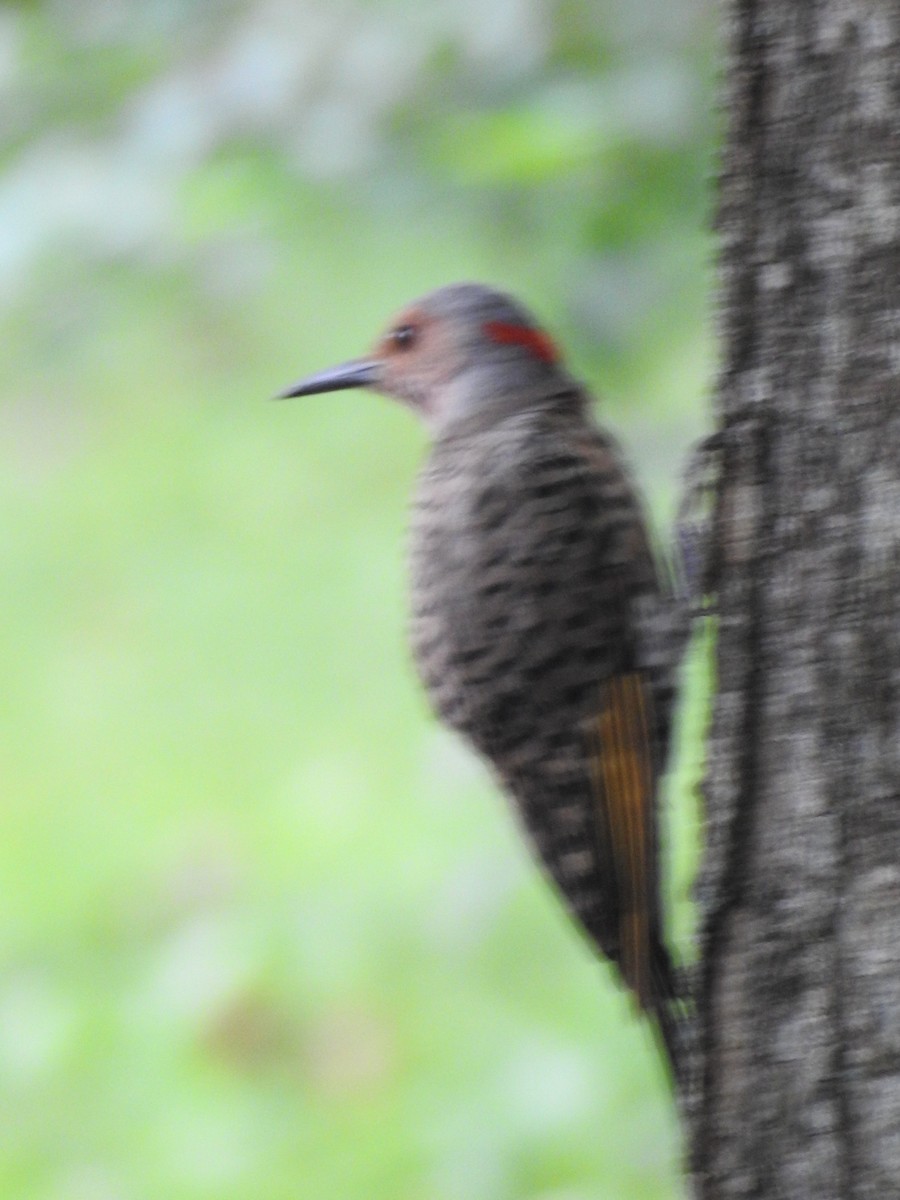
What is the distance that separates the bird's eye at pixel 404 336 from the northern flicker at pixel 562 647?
0.38 m

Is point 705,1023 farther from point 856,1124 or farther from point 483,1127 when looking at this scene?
point 483,1127

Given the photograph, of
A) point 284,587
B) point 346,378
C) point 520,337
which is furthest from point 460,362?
point 284,587

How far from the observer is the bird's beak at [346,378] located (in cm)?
322

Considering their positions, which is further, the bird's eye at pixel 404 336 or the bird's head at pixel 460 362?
the bird's eye at pixel 404 336

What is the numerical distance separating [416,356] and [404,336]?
50 millimetres

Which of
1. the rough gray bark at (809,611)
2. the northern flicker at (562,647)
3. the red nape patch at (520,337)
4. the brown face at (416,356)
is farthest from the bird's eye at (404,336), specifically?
the rough gray bark at (809,611)

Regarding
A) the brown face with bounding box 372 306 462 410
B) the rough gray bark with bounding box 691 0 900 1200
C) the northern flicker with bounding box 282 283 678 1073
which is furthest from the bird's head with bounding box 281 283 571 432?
the rough gray bark with bounding box 691 0 900 1200

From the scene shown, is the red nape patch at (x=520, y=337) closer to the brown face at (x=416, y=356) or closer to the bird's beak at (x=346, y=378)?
the brown face at (x=416, y=356)

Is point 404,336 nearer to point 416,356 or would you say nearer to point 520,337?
point 416,356

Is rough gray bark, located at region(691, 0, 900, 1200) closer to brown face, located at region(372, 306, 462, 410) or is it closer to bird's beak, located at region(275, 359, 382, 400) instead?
brown face, located at region(372, 306, 462, 410)

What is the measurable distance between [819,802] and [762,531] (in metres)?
0.28

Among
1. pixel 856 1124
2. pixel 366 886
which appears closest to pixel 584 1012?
pixel 366 886

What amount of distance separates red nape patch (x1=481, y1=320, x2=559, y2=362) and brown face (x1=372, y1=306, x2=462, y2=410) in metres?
0.06

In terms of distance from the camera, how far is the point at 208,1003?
11.9ft
